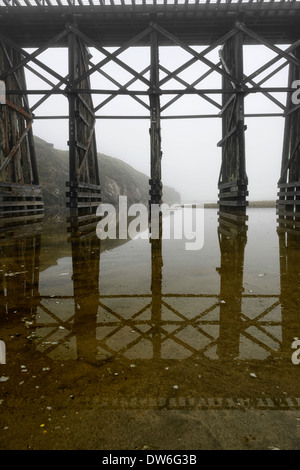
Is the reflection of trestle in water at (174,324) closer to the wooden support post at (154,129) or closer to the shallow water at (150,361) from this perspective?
the shallow water at (150,361)

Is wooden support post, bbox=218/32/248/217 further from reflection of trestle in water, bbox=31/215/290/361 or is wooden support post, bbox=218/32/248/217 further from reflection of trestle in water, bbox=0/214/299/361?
reflection of trestle in water, bbox=31/215/290/361

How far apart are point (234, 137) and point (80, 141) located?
473 centimetres

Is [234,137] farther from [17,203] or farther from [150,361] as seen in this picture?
[150,361]

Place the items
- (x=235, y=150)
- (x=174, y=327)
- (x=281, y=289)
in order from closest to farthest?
(x=174, y=327), (x=281, y=289), (x=235, y=150)

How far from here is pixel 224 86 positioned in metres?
9.27

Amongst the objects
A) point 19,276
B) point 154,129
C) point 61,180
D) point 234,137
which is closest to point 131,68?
point 154,129

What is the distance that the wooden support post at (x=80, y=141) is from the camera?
25.0ft

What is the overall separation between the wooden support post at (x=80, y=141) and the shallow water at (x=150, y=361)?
16.4ft

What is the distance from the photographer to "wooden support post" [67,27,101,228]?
7.61 metres

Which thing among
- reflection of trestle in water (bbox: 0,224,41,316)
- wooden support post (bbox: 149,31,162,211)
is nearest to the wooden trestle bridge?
wooden support post (bbox: 149,31,162,211)

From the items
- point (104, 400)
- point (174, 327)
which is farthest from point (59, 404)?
point (174, 327)
